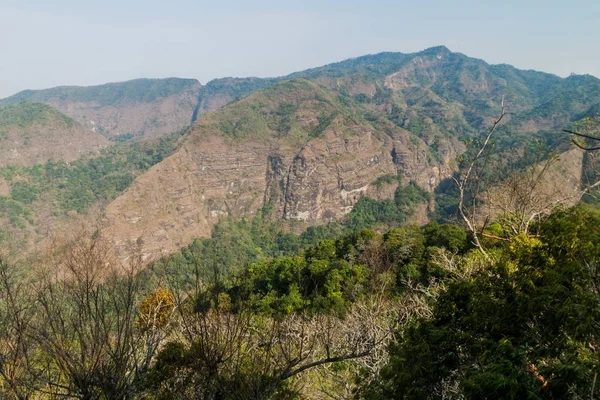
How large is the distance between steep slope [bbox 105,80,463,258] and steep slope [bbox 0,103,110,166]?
75.2 m

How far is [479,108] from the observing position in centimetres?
19938

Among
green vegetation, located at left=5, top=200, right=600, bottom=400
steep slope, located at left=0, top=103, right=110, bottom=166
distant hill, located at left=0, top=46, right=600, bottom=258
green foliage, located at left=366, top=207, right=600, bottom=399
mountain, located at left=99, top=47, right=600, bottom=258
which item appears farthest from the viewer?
steep slope, located at left=0, top=103, right=110, bottom=166

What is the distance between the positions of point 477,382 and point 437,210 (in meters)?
114

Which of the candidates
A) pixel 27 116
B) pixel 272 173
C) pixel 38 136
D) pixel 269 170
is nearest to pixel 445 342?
pixel 272 173

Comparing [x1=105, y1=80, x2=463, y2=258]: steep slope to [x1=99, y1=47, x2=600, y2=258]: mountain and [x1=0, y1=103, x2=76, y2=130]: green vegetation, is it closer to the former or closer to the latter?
[x1=99, y1=47, x2=600, y2=258]: mountain

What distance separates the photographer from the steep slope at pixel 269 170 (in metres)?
94.0

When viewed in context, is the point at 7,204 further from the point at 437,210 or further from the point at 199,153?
the point at 437,210

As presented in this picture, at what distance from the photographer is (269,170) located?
117062mm

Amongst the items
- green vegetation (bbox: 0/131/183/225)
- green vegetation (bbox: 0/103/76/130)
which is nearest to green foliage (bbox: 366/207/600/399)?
green vegetation (bbox: 0/131/183/225)

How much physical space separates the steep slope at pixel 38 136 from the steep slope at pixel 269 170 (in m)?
75.2

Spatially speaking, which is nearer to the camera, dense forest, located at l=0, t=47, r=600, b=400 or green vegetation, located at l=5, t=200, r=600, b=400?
green vegetation, located at l=5, t=200, r=600, b=400

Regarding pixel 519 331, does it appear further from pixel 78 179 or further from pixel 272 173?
pixel 78 179

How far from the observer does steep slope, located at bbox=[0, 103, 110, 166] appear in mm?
127494

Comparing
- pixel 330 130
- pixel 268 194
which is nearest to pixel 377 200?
pixel 330 130
